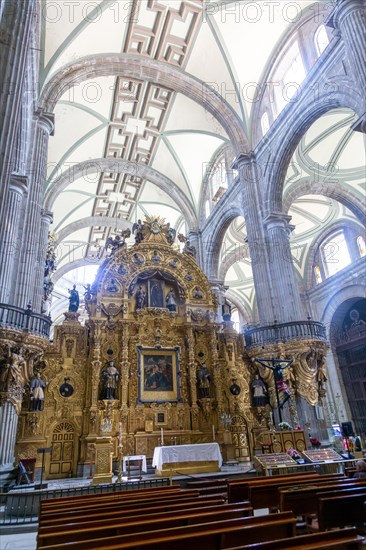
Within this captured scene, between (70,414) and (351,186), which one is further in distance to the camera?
(351,186)

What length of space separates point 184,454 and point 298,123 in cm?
1175

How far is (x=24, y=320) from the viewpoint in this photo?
9562 millimetres

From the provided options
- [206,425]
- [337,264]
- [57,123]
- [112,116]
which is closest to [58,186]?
[57,123]

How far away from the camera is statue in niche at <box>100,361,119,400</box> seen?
38.8 ft

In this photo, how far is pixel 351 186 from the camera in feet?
60.5

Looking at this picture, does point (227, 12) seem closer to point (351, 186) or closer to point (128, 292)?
point (351, 186)

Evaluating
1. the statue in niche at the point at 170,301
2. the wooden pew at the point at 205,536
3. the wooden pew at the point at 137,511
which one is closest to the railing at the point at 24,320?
the statue in niche at the point at 170,301

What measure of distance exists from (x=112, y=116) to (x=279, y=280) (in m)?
11.9

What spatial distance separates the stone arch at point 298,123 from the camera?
11141 mm

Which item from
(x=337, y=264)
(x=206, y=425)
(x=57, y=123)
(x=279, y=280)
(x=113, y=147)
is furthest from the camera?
(x=337, y=264)

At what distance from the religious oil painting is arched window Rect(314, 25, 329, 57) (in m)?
11.9

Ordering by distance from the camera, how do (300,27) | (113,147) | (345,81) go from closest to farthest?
(345,81), (300,27), (113,147)

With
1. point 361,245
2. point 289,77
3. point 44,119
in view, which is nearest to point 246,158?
point 289,77

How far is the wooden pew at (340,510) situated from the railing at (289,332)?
911 centimetres
